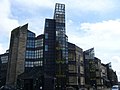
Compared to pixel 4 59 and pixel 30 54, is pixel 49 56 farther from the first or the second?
pixel 4 59

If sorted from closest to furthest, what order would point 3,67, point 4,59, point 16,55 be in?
point 16,55
point 3,67
point 4,59

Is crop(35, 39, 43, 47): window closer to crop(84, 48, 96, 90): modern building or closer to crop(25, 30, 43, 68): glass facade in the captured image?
crop(25, 30, 43, 68): glass facade

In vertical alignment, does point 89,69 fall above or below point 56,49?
below

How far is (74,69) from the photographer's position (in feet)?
290

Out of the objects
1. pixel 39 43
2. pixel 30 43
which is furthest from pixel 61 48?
pixel 30 43

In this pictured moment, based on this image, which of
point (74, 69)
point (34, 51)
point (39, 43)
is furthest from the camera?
point (39, 43)

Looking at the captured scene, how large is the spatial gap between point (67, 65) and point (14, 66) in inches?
891

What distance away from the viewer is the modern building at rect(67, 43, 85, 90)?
8769 centimetres

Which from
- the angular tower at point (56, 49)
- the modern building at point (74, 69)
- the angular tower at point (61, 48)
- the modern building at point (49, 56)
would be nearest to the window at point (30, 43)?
the modern building at point (49, 56)

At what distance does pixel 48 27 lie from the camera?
88.6 meters

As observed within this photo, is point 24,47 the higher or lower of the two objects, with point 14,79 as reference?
higher

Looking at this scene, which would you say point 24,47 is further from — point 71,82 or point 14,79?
point 71,82

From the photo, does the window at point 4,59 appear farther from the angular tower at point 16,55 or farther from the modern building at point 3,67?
the angular tower at point 16,55

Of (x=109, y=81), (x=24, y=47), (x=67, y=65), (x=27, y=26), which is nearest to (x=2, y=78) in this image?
(x=24, y=47)
